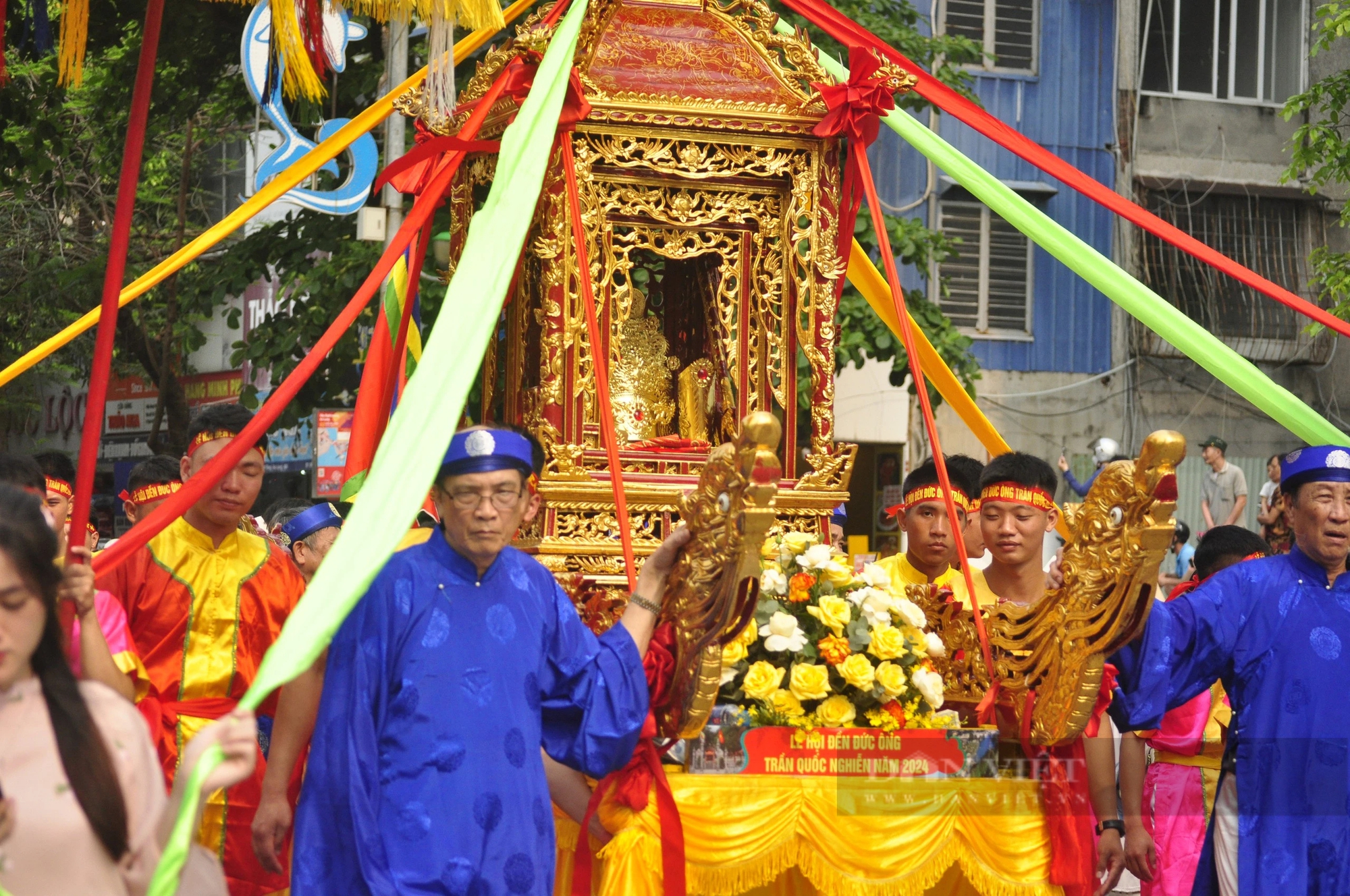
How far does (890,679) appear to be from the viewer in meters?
4.62

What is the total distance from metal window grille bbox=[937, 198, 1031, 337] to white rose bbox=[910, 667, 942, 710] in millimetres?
11579

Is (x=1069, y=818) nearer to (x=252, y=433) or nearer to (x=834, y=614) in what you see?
(x=834, y=614)

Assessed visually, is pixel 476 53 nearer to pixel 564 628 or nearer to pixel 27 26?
pixel 27 26

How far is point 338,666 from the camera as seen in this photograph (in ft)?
11.6

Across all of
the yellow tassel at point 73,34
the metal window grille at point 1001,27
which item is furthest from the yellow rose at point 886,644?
the metal window grille at point 1001,27

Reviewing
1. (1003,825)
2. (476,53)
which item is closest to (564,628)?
(1003,825)

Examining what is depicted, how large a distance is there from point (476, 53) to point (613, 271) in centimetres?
546

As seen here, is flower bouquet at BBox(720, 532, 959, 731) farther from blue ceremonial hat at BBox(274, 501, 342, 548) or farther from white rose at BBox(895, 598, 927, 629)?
blue ceremonial hat at BBox(274, 501, 342, 548)

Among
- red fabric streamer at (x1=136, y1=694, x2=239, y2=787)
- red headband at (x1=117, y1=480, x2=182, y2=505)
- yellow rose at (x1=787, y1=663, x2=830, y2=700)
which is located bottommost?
red fabric streamer at (x1=136, y1=694, x2=239, y2=787)

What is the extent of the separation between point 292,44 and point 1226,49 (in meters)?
14.6

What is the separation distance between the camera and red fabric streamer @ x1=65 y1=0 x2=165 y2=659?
3393mm

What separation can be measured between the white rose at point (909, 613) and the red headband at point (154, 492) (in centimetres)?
237

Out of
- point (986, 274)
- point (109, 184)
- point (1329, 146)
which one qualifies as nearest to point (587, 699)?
point (1329, 146)

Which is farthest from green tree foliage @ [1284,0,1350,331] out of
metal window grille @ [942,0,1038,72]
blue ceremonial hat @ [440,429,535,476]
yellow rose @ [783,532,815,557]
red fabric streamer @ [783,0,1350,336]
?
blue ceremonial hat @ [440,429,535,476]
